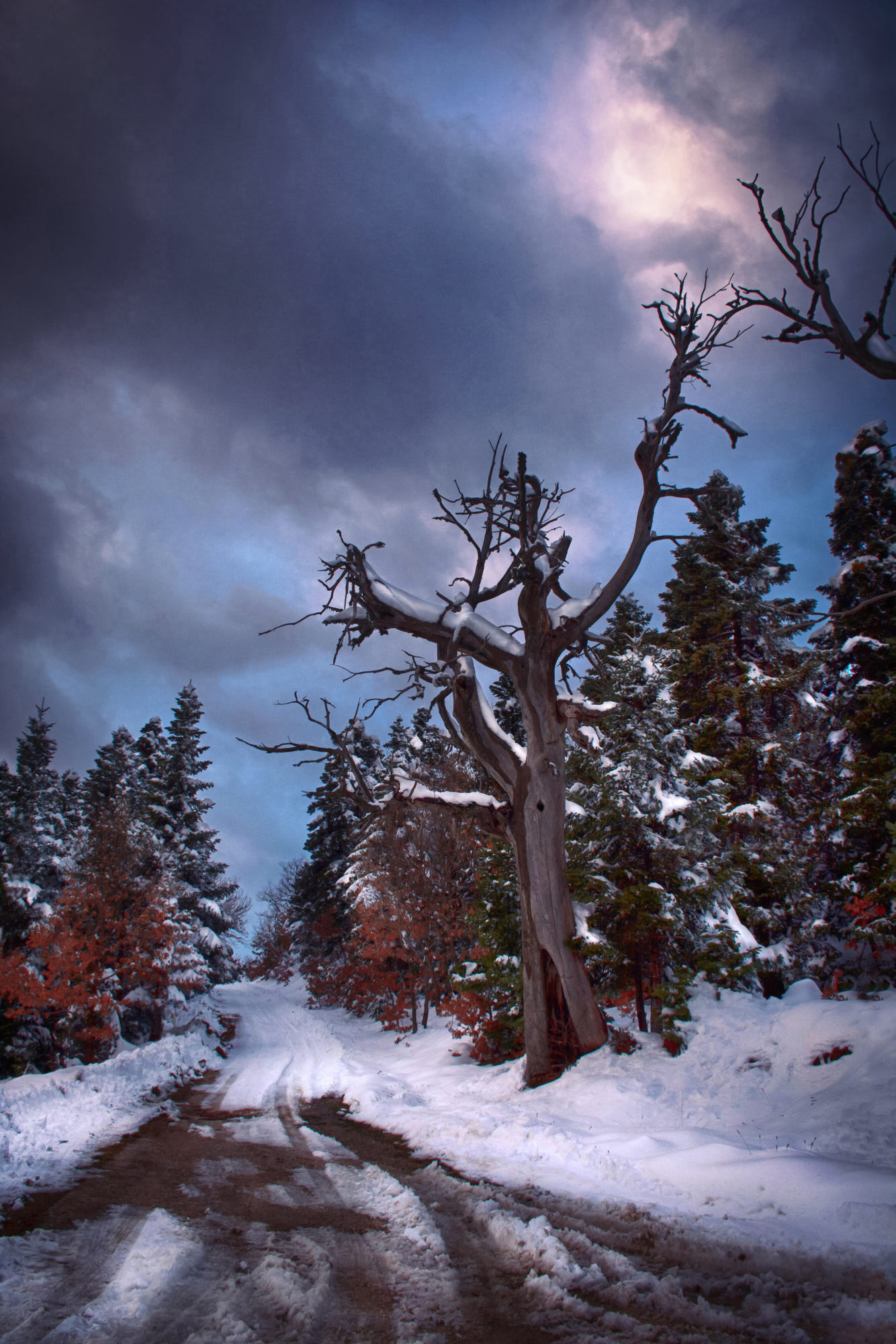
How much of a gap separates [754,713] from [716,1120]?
10731mm

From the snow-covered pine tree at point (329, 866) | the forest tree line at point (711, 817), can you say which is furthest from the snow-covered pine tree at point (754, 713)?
the snow-covered pine tree at point (329, 866)

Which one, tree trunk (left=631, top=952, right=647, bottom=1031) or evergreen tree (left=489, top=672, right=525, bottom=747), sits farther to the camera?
evergreen tree (left=489, top=672, right=525, bottom=747)

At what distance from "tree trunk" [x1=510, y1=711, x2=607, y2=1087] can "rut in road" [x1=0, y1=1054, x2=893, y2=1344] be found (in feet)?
13.0

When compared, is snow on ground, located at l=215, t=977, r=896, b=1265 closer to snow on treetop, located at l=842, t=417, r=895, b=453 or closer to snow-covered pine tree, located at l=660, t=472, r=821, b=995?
snow-covered pine tree, located at l=660, t=472, r=821, b=995

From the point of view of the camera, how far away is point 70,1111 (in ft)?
25.6

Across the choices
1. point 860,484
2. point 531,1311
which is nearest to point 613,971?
point 531,1311

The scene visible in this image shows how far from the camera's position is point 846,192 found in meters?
4.20

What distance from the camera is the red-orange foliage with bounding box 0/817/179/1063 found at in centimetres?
1414

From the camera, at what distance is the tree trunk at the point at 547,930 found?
331 inches

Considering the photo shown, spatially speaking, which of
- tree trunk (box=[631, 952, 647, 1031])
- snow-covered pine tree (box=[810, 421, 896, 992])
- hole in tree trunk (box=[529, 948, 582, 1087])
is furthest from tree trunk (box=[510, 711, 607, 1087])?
snow-covered pine tree (box=[810, 421, 896, 992])

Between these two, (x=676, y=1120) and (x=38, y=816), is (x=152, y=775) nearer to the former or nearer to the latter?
(x=38, y=816)

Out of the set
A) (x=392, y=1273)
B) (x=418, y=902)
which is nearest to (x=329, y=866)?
(x=418, y=902)

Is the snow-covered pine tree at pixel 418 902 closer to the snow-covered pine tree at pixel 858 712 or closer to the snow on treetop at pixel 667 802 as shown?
the snow on treetop at pixel 667 802

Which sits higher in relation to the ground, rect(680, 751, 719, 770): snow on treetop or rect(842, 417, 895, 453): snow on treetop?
rect(842, 417, 895, 453): snow on treetop
